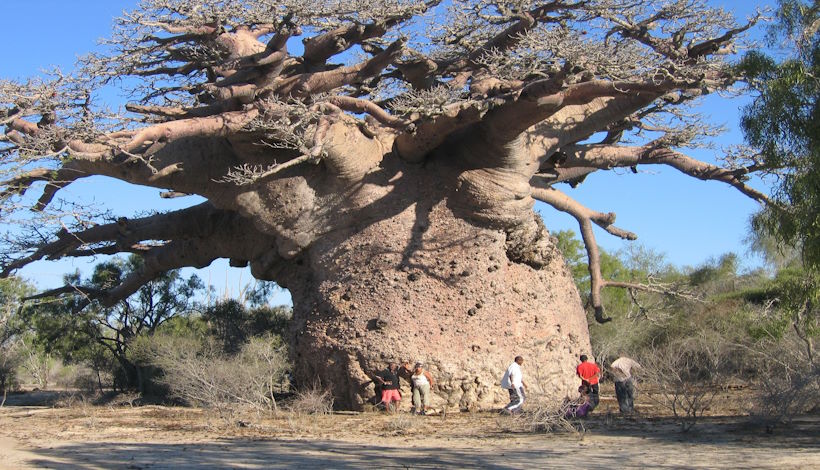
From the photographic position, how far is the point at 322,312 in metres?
10.1

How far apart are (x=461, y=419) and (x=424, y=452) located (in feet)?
8.04

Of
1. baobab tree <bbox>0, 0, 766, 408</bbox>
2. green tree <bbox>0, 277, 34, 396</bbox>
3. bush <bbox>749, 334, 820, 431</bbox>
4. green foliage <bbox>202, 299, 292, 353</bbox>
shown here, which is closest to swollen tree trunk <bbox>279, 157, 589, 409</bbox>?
baobab tree <bbox>0, 0, 766, 408</bbox>

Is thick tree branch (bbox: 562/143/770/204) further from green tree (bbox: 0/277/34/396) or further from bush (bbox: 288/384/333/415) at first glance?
green tree (bbox: 0/277/34/396)

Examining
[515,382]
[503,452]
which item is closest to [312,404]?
[515,382]

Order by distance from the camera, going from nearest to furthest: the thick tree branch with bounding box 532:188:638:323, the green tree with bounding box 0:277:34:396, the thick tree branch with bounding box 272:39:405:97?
the thick tree branch with bounding box 272:39:405:97
the thick tree branch with bounding box 532:188:638:323
the green tree with bounding box 0:277:34:396

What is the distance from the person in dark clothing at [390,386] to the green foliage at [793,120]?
167 inches

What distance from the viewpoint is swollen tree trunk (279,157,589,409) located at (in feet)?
31.5

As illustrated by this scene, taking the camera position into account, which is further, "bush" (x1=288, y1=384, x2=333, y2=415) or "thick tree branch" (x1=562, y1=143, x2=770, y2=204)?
"thick tree branch" (x1=562, y1=143, x2=770, y2=204)

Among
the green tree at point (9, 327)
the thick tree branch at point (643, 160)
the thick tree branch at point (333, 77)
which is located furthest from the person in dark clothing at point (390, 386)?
the green tree at point (9, 327)

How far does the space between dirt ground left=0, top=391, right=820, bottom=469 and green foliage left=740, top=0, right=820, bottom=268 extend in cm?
152

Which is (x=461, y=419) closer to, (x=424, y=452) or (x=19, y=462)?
(x=424, y=452)

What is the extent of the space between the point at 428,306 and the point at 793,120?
4552 millimetres

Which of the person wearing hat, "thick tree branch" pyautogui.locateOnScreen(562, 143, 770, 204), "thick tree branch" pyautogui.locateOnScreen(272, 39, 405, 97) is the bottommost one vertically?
the person wearing hat

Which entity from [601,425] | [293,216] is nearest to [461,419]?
[601,425]
